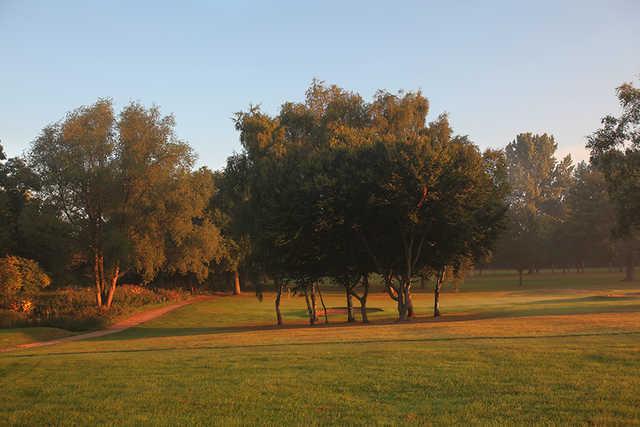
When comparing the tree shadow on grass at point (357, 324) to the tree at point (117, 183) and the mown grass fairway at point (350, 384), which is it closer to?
the tree at point (117, 183)

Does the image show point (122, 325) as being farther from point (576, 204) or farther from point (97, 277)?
point (576, 204)

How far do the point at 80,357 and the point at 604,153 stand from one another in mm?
32709

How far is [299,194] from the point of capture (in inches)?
1173

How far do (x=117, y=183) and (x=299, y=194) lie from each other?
760 inches

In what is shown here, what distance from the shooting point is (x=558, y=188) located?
141 meters

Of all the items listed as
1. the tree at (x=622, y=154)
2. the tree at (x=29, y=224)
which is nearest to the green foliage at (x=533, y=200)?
the tree at (x=622, y=154)

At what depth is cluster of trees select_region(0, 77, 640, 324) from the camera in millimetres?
29391

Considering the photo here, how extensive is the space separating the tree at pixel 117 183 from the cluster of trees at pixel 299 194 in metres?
0.11

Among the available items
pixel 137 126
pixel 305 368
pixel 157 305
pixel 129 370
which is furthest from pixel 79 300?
pixel 305 368

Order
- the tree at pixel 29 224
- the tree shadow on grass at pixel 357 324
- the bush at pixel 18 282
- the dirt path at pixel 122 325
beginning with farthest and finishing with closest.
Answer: the tree at pixel 29 224 < the bush at pixel 18 282 < the tree shadow on grass at pixel 357 324 < the dirt path at pixel 122 325

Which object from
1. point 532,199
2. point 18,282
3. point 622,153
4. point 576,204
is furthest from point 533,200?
point 18,282

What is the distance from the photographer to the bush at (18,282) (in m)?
35.0

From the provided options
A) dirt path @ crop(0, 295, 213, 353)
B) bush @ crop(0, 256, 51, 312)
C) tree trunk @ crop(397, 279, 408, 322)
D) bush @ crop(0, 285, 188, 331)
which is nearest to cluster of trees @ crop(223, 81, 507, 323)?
tree trunk @ crop(397, 279, 408, 322)

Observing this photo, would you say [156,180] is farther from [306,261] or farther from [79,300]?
[306,261]
